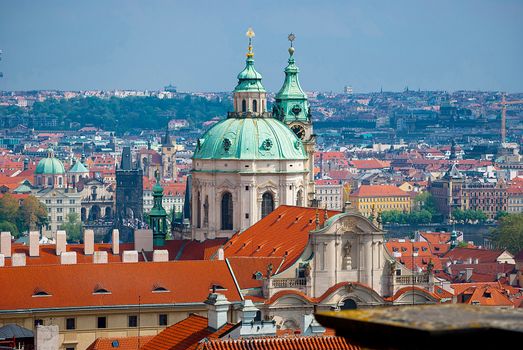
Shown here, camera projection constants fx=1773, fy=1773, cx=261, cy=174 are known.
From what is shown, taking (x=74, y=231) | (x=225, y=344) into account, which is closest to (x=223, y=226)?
(x=225, y=344)

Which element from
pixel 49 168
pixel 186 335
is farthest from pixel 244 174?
pixel 49 168

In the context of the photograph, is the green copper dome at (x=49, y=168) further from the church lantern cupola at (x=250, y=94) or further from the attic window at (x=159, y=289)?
the attic window at (x=159, y=289)

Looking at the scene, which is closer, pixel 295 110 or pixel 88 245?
pixel 88 245

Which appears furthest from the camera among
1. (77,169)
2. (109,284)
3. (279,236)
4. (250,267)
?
(77,169)

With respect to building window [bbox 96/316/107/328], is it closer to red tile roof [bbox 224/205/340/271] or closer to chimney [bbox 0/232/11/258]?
red tile roof [bbox 224/205/340/271]

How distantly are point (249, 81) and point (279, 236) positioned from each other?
12566 mm

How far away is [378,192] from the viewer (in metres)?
165

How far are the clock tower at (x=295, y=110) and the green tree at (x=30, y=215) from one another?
6734 cm

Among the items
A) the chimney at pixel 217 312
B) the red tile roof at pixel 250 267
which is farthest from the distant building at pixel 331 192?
the chimney at pixel 217 312

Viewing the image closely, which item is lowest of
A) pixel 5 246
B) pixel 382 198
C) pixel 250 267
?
pixel 250 267

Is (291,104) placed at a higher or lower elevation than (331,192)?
higher

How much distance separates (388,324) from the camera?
569cm

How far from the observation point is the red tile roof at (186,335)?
2652 cm

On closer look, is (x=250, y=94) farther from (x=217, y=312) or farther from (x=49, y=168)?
(x=49, y=168)
